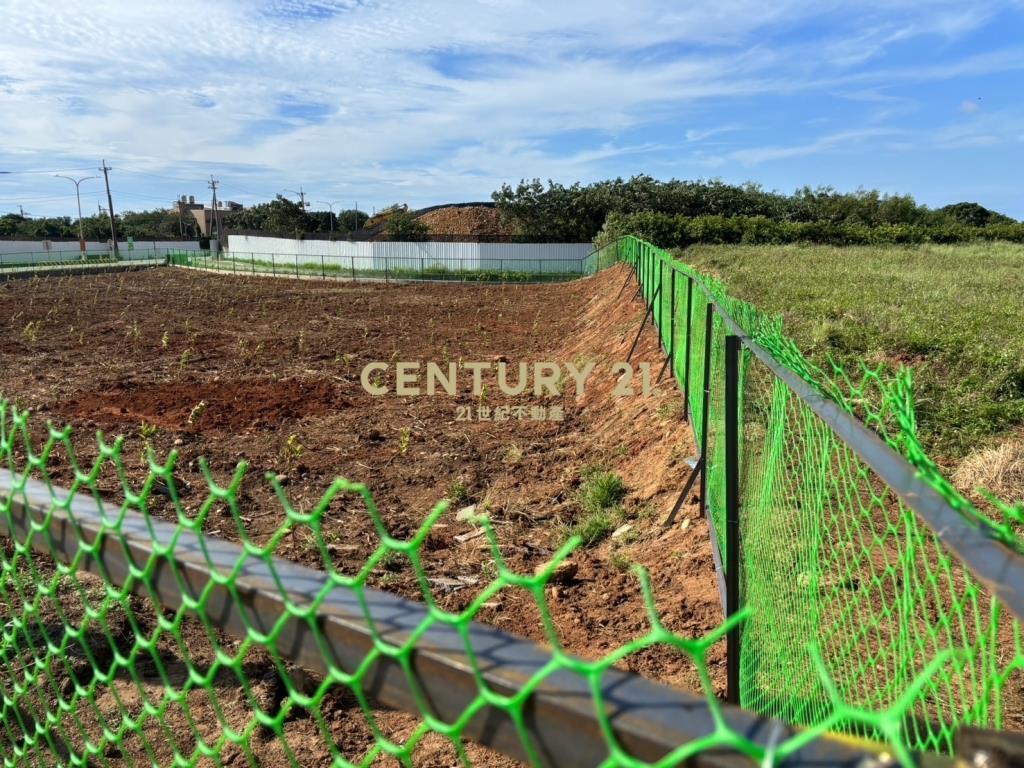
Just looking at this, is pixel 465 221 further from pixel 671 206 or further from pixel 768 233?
pixel 768 233

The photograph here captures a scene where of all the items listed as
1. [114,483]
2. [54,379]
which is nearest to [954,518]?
[114,483]

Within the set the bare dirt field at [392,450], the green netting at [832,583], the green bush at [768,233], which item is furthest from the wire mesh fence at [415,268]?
the green netting at [832,583]

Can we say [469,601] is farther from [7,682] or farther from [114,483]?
[114,483]

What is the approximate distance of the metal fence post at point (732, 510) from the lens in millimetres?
3174

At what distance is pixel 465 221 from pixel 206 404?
4865 cm

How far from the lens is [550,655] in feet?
3.02

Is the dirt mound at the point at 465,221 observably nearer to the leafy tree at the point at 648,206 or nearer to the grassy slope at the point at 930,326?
the leafy tree at the point at 648,206

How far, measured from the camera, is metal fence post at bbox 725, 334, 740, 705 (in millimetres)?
3174

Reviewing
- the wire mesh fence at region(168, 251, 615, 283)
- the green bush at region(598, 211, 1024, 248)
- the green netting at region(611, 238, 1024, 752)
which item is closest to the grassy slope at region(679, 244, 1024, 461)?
the green netting at region(611, 238, 1024, 752)

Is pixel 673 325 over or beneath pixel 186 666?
over

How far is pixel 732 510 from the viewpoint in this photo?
10.7 feet

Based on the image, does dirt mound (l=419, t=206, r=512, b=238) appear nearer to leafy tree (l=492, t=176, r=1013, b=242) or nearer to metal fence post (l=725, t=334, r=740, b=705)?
leafy tree (l=492, t=176, r=1013, b=242)

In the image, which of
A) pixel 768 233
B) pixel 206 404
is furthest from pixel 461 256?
pixel 206 404

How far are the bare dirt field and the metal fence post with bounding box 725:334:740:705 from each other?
432 mm
